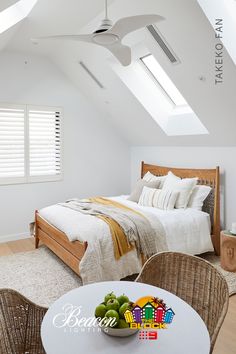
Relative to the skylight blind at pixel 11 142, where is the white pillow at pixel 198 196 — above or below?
below

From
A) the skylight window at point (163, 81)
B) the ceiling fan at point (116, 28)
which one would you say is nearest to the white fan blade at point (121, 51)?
the ceiling fan at point (116, 28)

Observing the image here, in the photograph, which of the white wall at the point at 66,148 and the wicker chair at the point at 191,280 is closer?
the wicker chair at the point at 191,280

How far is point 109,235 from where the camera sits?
313cm

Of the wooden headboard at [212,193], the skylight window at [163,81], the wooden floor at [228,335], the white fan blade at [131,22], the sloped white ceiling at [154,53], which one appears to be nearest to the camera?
the white fan blade at [131,22]

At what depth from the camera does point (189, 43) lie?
3.08m

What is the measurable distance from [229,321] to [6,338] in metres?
1.95

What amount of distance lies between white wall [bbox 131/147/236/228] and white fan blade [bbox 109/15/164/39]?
98.1 inches

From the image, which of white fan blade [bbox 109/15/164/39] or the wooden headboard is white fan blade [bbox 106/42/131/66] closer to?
white fan blade [bbox 109/15/164/39]

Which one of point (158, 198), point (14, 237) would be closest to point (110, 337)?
point (158, 198)

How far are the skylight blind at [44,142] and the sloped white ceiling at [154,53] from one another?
858 millimetres

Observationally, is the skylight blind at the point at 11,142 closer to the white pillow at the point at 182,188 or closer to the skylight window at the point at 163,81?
the skylight window at the point at 163,81

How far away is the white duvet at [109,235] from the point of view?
9.79 feet

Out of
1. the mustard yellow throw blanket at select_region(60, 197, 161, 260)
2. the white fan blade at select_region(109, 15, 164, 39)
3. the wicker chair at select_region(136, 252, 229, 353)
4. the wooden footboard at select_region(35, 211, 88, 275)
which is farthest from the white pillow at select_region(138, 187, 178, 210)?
the white fan blade at select_region(109, 15, 164, 39)

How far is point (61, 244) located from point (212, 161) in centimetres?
248
